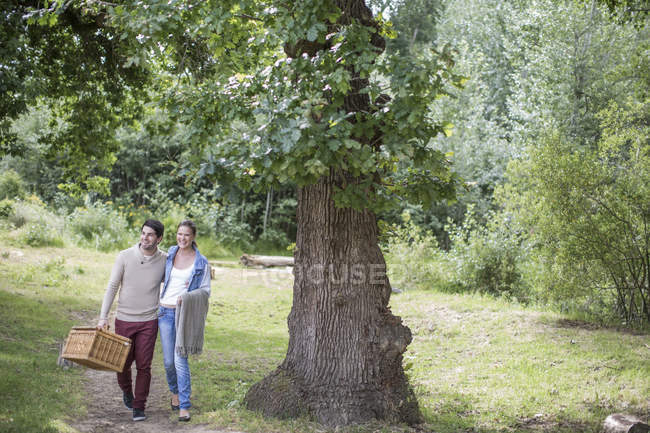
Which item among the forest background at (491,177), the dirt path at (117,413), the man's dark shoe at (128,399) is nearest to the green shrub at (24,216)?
the forest background at (491,177)

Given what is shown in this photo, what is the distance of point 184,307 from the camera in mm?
5023

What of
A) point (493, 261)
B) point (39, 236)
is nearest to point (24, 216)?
point (39, 236)

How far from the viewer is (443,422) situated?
19.6 feet

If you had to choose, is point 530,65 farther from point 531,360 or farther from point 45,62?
point 45,62

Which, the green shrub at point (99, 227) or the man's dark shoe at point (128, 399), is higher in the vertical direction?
the green shrub at point (99, 227)

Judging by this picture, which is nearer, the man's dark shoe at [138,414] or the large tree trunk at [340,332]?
the man's dark shoe at [138,414]

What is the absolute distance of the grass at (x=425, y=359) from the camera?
560 cm

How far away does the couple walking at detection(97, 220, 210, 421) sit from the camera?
16.6ft

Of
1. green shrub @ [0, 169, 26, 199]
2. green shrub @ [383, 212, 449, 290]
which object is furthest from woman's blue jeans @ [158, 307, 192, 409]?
green shrub @ [0, 169, 26, 199]

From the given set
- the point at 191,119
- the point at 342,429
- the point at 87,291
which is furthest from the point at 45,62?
the point at 342,429

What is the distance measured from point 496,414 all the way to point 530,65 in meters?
14.1

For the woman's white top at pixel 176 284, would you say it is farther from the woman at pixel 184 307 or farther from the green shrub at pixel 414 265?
the green shrub at pixel 414 265

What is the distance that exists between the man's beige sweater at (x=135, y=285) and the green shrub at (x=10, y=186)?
47.0 ft

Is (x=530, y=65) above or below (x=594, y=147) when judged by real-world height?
above
